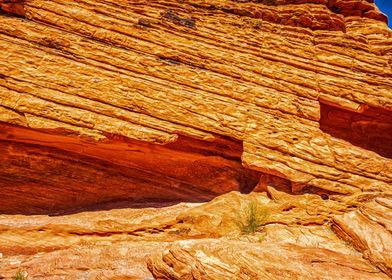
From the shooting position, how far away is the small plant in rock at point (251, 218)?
7629mm

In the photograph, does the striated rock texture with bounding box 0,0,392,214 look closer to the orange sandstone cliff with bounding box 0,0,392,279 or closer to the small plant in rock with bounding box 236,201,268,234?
the orange sandstone cliff with bounding box 0,0,392,279

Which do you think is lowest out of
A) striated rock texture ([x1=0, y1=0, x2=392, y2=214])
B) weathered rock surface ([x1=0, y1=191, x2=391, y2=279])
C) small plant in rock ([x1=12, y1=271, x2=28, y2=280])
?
small plant in rock ([x1=12, y1=271, x2=28, y2=280])

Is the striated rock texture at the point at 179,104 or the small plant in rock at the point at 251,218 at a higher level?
the striated rock texture at the point at 179,104

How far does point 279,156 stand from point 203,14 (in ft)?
18.8

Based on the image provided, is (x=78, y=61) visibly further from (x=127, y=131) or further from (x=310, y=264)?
(x=310, y=264)

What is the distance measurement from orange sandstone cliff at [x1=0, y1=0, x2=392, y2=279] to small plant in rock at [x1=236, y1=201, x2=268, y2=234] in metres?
0.24

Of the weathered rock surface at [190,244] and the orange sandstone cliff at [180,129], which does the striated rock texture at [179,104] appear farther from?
the weathered rock surface at [190,244]

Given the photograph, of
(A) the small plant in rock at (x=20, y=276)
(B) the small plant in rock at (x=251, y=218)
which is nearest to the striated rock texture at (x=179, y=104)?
(B) the small plant in rock at (x=251, y=218)

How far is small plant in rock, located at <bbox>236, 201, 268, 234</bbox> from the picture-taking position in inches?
300

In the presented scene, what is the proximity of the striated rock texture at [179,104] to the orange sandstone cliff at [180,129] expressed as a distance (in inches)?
1.6

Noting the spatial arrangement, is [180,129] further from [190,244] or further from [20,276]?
[20,276]

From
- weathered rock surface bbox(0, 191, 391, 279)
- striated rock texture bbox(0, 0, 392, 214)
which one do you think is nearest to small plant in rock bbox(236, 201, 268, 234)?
weathered rock surface bbox(0, 191, 391, 279)

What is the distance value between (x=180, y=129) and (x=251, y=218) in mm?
3372

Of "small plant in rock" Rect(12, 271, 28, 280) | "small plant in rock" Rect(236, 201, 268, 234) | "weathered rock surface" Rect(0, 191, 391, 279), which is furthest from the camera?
"small plant in rock" Rect(236, 201, 268, 234)
